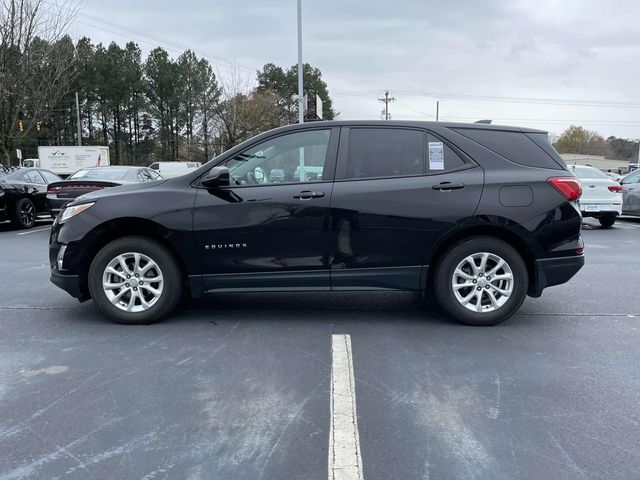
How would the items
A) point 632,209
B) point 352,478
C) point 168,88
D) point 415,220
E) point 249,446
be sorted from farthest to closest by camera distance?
point 168,88 < point 632,209 < point 415,220 < point 249,446 < point 352,478

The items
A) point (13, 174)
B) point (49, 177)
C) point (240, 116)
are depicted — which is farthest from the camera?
point (240, 116)

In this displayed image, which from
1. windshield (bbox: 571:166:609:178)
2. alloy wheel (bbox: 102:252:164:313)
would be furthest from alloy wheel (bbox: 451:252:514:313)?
windshield (bbox: 571:166:609:178)

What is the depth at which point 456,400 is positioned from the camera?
3410 millimetres

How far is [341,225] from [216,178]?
1150 millimetres

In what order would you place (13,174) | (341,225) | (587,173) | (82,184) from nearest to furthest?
(341,225)
(82,184)
(13,174)
(587,173)

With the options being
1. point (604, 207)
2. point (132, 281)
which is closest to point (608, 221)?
point (604, 207)

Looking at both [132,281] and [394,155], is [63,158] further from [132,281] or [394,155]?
[394,155]

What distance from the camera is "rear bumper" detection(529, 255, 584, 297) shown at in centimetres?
484

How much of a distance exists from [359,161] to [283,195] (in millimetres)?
752

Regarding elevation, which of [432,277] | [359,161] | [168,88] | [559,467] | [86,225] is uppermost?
[168,88]

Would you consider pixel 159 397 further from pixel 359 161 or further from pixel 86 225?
pixel 359 161

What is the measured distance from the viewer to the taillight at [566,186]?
4.82 meters

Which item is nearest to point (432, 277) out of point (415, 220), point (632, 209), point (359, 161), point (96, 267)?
point (415, 220)

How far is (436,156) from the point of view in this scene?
491cm
